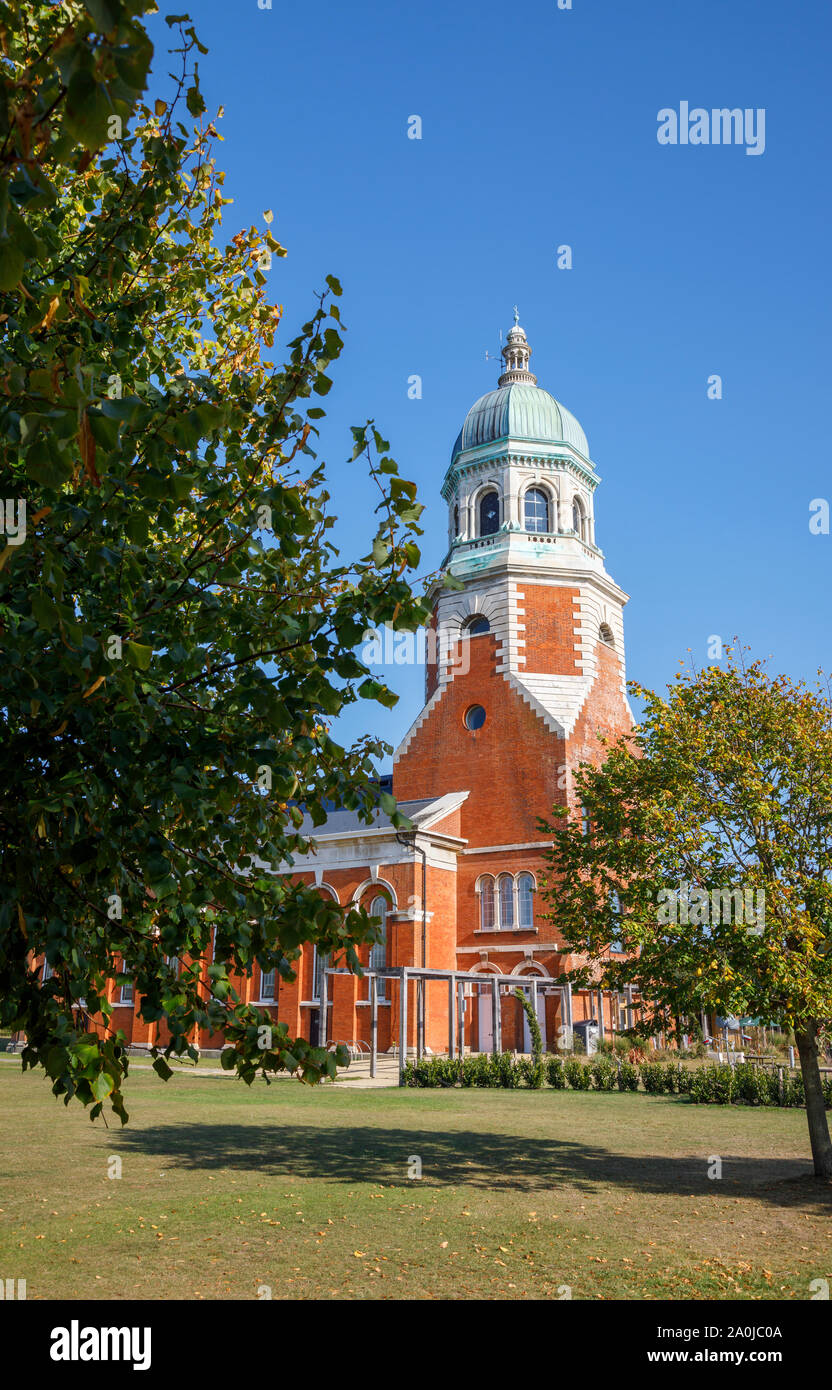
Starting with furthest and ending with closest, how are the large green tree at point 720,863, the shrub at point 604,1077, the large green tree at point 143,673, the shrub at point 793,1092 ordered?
the shrub at point 604,1077 < the shrub at point 793,1092 < the large green tree at point 720,863 < the large green tree at point 143,673

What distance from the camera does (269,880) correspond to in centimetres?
525

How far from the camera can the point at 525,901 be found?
3719 cm

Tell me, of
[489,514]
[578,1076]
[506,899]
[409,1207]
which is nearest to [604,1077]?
[578,1076]

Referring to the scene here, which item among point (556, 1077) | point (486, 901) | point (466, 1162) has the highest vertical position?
point (486, 901)

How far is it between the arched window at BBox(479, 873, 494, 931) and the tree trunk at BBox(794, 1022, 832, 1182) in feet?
82.4

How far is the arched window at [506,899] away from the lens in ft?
123

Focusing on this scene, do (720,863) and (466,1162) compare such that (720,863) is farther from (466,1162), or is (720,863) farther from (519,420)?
(519,420)

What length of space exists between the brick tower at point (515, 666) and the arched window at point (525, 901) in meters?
0.05

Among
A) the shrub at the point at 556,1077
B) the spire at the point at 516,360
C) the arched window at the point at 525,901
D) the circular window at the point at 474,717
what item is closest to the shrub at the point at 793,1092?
the shrub at the point at 556,1077

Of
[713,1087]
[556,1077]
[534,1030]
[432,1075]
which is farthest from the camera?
[534,1030]

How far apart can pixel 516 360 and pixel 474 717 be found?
62.2ft

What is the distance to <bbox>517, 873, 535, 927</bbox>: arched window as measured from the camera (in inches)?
1449

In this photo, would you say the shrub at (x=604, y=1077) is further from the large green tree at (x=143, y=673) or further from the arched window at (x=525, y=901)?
the large green tree at (x=143, y=673)

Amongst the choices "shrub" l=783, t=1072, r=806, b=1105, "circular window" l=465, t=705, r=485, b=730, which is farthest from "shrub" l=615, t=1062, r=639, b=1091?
"circular window" l=465, t=705, r=485, b=730
